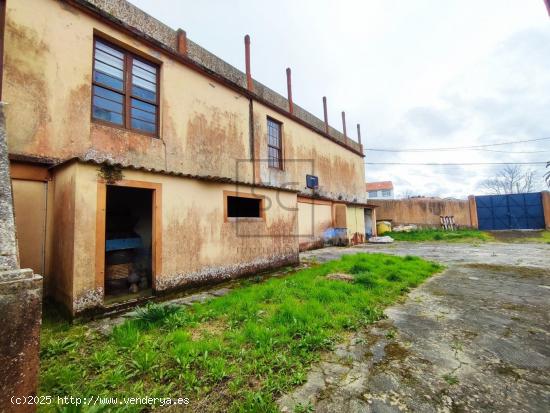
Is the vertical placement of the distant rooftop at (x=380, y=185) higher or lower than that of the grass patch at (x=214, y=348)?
higher

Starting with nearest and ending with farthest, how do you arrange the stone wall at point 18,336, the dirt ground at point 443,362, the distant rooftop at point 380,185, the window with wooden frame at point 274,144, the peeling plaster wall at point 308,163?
the stone wall at point 18,336 < the dirt ground at point 443,362 < the peeling plaster wall at point 308,163 < the window with wooden frame at point 274,144 < the distant rooftop at point 380,185

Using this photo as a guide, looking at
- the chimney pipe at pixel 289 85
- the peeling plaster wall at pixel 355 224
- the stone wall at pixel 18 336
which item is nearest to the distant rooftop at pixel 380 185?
the peeling plaster wall at pixel 355 224

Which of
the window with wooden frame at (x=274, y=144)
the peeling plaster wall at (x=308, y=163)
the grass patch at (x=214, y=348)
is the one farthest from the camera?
the window with wooden frame at (x=274, y=144)

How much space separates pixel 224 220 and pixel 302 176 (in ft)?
24.7

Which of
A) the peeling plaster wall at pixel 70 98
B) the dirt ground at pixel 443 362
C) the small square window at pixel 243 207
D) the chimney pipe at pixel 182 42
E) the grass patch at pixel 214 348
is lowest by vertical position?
the dirt ground at pixel 443 362

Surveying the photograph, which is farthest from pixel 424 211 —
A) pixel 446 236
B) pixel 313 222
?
pixel 313 222

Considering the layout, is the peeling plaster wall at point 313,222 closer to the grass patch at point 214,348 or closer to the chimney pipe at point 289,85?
the chimney pipe at point 289,85

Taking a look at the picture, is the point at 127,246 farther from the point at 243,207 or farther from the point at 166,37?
the point at 166,37

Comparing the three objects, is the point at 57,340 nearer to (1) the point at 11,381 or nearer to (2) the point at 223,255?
(1) the point at 11,381

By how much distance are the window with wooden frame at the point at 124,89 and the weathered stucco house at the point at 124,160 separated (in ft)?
0.08

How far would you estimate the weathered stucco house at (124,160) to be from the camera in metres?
3.89

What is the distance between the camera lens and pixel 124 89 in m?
5.87

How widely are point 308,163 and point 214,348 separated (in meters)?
11.2

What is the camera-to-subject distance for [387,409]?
1756 mm
